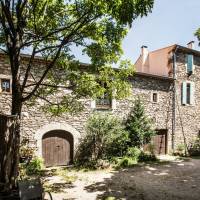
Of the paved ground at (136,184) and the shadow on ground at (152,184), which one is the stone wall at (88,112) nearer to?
the paved ground at (136,184)

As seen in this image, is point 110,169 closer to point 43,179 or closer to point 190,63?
point 43,179

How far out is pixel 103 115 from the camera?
12773 millimetres

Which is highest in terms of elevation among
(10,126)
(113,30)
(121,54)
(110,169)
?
(113,30)

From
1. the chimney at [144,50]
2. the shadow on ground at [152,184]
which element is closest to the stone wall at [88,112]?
the shadow on ground at [152,184]

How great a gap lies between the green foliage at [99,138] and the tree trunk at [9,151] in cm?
589

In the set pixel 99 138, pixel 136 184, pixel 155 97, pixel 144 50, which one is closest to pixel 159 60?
pixel 144 50

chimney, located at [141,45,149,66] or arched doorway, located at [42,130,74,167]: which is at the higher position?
chimney, located at [141,45,149,66]

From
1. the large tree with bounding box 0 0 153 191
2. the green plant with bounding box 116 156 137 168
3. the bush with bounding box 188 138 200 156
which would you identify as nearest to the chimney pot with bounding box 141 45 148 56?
the bush with bounding box 188 138 200 156

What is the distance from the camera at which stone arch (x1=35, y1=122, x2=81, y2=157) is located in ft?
37.6

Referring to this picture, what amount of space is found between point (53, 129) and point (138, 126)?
4.91 m

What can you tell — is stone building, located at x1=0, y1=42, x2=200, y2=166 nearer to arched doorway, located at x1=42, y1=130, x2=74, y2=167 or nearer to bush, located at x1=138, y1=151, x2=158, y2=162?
arched doorway, located at x1=42, y1=130, x2=74, y2=167

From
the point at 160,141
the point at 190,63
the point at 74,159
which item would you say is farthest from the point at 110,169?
the point at 190,63

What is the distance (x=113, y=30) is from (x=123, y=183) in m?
5.76

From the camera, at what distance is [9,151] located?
6578 mm
